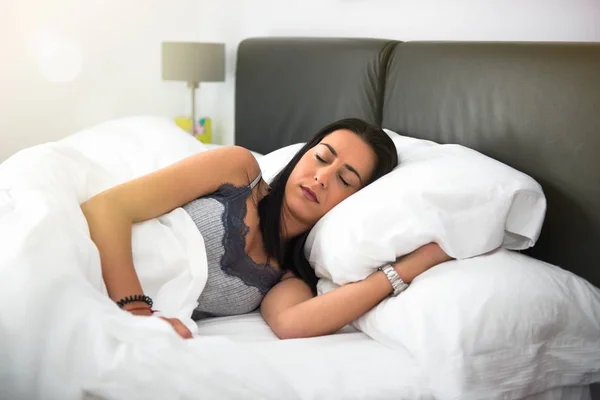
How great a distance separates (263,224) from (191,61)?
163 cm

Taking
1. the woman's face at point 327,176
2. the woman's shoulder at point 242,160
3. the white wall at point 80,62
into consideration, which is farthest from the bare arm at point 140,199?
the white wall at point 80,62

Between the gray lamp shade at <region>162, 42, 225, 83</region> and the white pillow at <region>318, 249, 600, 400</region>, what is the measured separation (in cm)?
193

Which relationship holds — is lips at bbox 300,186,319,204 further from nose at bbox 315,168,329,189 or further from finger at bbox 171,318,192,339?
finger at bbox 171,318,192,339

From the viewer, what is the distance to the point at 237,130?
2.72 m

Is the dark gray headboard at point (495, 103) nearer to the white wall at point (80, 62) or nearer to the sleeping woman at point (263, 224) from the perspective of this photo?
the sleeping woman at point (263, 224)

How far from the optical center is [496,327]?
1.23m

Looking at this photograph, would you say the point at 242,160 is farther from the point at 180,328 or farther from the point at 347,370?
the point at 347,370

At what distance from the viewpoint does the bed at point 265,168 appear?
40.8 inches

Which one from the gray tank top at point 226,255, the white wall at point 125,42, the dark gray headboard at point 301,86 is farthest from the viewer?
the white wall at point 125,42

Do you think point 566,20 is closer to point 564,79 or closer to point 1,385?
point 564,79

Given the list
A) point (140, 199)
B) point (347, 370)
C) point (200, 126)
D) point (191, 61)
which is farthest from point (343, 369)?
point (200, 126)

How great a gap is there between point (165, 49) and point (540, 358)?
2.27 m

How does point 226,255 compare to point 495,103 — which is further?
point 495,103

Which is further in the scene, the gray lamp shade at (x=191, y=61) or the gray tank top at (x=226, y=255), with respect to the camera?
the gray lamp shade at (x=191, y=61)
